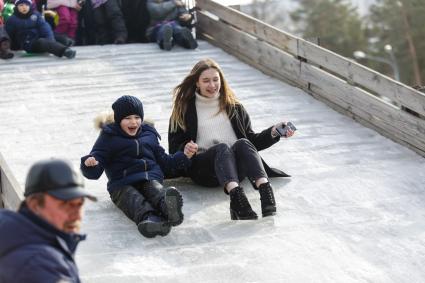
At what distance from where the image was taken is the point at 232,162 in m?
6.95

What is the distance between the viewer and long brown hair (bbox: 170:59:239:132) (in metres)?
7.43

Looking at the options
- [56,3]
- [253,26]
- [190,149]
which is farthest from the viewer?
[56,3]

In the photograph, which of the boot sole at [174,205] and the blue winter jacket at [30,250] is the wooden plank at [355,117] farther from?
the blue winter jacket at [30,250]

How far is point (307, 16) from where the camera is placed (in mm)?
57000

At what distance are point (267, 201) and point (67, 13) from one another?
6819mm

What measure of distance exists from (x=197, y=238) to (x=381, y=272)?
123cm

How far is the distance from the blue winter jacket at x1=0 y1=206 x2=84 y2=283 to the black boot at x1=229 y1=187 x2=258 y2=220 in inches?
136

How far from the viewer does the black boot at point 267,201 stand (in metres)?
6.75

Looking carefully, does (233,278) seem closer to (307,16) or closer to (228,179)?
(228,179)

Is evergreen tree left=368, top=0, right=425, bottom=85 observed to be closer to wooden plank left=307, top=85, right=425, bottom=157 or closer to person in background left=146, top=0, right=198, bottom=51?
person in background left=146, top=0, right=198, bottom=51

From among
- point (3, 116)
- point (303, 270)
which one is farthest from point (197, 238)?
point (3, 116)

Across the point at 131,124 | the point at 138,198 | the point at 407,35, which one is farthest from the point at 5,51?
the point at 407,35

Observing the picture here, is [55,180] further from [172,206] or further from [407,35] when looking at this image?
[407,35]

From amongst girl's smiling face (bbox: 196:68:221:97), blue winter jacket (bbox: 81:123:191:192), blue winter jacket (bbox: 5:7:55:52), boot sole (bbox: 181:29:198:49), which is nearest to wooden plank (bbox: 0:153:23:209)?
blue winter jacket (bbox: 81:123:191:192)
